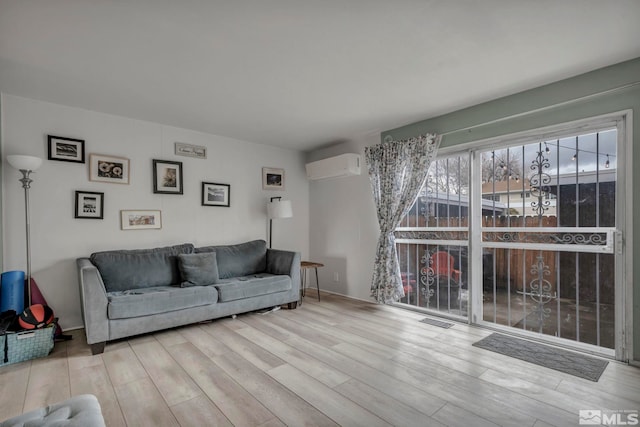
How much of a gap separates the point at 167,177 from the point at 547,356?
14.8 feet

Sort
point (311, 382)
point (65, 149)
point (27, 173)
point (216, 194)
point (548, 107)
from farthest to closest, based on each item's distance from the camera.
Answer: point (216, 194)
point (65, 149)
point (27, 173)
point (548, 107)
point (311, 382)

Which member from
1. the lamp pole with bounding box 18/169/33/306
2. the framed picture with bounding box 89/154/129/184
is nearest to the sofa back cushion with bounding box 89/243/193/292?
the lamp pole with bounding box 18/169/33/306

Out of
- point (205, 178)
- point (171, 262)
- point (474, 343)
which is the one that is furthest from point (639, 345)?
point (205, 178)

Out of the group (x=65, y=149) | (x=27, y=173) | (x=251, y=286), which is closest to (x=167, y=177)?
(x=65, y=149)

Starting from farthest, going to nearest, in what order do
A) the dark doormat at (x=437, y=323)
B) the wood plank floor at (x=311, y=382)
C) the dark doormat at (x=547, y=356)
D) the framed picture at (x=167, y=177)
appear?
1. the framed picture at (x=167, y=177)
2. the dark doormat at (x=437, y=323)
3. the dark doormat at (x=547, y=356)
4. the wood plank floor at (x=311, y=382)

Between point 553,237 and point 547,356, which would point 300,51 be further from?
point 547,356

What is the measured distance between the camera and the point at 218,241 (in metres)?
4.48

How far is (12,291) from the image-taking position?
2.80 meters

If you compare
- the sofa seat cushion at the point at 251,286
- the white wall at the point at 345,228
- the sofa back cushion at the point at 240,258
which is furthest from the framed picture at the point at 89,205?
the white wall at the point at 345,228

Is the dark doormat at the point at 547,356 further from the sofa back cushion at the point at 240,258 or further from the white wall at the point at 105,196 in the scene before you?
the white wall at the point at 105,196

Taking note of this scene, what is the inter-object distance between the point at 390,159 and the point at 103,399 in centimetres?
366

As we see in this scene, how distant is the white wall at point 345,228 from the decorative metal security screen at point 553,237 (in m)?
1.56

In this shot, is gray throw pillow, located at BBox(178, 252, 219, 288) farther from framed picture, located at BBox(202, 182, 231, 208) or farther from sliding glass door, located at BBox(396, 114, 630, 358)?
sliding glass door, located at BBox(396, 114, 630, 358)

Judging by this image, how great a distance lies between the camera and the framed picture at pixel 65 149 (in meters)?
3.28
